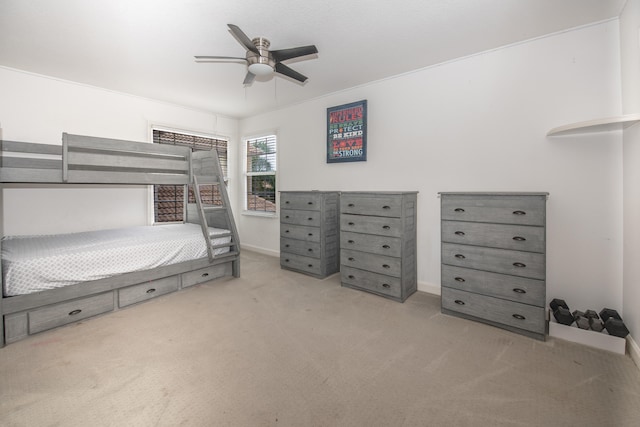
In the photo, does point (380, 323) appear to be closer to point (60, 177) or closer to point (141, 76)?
point (60, 177)

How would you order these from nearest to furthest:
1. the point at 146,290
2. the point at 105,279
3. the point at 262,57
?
the point at 262,57
the point at 105,279
the point at 146,290

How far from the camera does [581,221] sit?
2.39 metres

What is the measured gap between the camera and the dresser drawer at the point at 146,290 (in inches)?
108

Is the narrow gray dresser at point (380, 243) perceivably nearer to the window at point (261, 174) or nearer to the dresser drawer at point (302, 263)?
the dresser drawer at point (302, 263)

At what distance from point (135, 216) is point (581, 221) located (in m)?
5.47

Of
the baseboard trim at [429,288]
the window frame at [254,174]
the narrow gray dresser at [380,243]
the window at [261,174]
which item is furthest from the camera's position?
the window at [261,174]

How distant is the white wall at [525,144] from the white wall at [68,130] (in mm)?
3415

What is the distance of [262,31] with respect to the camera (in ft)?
8.01

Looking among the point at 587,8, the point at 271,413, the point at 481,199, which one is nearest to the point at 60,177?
the point at 271,413

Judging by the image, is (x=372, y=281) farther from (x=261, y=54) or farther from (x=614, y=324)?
(x=261, y=54)

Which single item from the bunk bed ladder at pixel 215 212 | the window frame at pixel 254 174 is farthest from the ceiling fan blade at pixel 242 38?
the window frame at pixel 254 174

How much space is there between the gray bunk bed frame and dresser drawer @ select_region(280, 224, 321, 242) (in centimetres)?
77

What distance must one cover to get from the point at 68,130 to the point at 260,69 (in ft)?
9.92

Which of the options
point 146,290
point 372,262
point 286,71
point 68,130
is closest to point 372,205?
point 372,262
